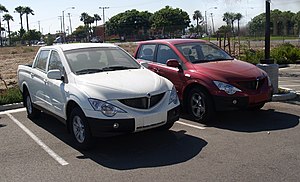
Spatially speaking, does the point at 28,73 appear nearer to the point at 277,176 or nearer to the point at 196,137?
the point at 196,137

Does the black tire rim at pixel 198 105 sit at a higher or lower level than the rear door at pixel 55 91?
lower

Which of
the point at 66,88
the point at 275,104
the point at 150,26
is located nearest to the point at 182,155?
the point at 66,88

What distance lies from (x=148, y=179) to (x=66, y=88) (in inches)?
92.0

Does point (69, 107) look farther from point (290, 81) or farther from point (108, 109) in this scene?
point (290, 81)

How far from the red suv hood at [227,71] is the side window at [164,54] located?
0.79m

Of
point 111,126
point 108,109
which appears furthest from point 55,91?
point 111,126

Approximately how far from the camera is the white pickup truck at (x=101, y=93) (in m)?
5.46

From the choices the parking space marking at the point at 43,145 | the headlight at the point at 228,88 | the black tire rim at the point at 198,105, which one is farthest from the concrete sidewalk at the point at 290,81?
the parking space marking at the point at 43,145

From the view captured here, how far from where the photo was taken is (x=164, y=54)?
8492 millimetres

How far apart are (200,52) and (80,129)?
359 cm

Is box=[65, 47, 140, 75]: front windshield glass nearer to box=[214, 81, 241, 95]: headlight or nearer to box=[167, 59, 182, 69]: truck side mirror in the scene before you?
box=[167, 59, 182, 69]: truck side mirror

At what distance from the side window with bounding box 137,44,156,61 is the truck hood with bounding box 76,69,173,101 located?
2480mm

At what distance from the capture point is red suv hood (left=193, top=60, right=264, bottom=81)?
706 centimetres

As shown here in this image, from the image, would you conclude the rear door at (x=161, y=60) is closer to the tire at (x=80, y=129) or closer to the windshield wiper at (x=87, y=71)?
the windshield wiper at (x=87, y=71)
